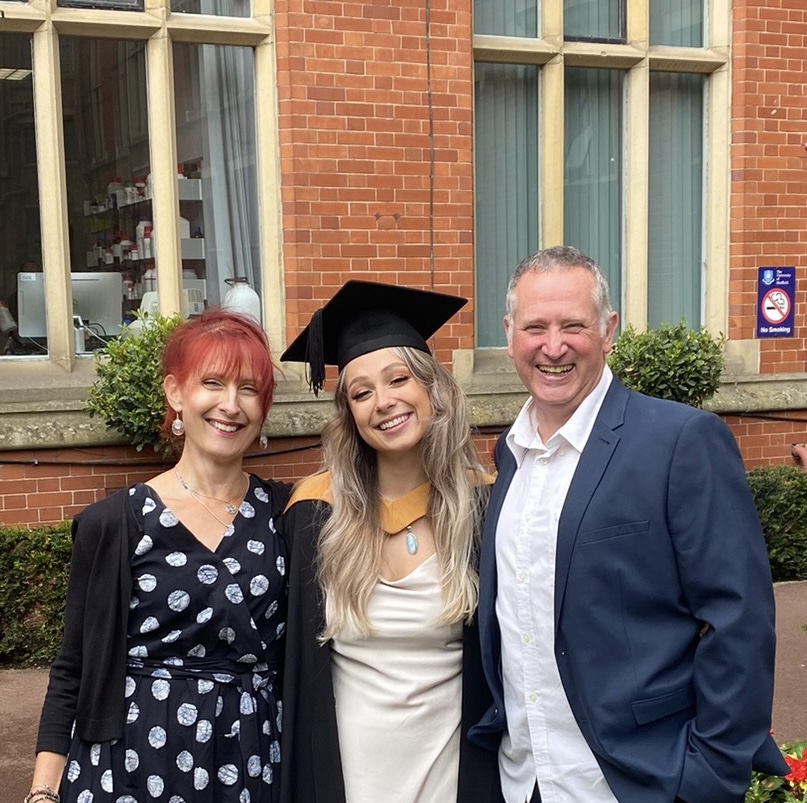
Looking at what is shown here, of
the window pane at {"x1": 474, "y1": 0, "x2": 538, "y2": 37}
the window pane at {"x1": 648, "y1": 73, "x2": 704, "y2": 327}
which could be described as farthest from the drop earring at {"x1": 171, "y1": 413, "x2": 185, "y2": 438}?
the window pane at {"x1": 648, "y1": 73, "x2": 704, "y2": 327}

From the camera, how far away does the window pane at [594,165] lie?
7207mm

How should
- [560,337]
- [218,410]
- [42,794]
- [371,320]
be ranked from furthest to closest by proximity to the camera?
1. [371,320]
2. [218,410]
3. [42,794]
4. [560,337]

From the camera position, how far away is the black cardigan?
218 centimetres

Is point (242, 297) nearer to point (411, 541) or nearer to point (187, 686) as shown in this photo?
point (411, 541)

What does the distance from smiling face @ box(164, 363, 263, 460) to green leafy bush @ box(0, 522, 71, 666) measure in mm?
3336

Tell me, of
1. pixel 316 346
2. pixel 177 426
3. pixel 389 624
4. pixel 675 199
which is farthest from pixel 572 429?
pixel 675 199

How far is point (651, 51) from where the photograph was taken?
280 inches

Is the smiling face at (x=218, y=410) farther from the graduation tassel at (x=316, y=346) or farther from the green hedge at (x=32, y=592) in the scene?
the green hedge at (x=32, y=592)

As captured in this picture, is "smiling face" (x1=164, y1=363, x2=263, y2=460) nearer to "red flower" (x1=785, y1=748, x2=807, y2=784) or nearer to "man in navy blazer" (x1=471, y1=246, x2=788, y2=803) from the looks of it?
"man in navy blazer" (x1=471, y1=246, x2=788, y2=803)

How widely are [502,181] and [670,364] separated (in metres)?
1.86

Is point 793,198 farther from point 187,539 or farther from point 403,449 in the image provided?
point 187,539

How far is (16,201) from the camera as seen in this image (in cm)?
598

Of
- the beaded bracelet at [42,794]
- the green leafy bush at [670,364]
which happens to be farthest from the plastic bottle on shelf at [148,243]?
the beaded bracelet at [42,794]

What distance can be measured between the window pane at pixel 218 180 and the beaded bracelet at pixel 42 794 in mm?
4552
